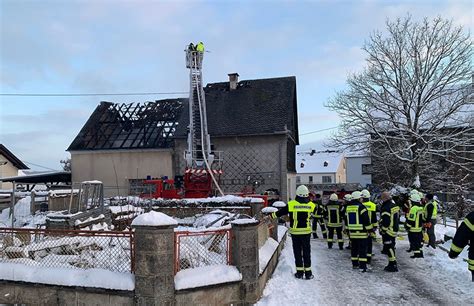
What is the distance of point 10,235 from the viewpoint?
7.63 metres

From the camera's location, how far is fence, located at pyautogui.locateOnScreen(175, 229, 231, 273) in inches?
263

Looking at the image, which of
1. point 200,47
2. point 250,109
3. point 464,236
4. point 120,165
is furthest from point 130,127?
point 464,236

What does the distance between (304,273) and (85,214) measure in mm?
5939

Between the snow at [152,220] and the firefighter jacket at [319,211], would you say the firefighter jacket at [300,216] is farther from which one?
the firefighter jacket at [319,211]

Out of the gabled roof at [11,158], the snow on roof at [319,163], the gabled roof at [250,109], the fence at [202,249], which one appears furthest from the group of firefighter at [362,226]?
the snow on roof at [319,163]

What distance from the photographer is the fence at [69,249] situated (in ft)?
22.0

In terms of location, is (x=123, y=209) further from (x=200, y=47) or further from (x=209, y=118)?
(x=209, y=118)

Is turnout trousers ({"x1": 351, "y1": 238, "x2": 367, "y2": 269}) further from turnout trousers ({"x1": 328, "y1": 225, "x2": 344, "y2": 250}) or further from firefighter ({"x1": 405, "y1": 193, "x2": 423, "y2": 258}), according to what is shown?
turnout trousers ({"x1": 328, "y1": 225, "x2": 344, "y2": 250})

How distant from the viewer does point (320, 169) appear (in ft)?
188

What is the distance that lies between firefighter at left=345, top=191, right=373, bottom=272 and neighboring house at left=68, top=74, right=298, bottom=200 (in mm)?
15016

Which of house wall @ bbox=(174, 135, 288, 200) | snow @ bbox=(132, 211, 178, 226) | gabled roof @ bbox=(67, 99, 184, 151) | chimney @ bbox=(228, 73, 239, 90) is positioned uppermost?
chimney @ bbox=(228, 73, 239, 90)

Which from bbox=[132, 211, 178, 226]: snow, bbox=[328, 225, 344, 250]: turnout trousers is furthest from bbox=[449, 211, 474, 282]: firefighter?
bbox=[328, 225, 344, 250]: turnout trousers

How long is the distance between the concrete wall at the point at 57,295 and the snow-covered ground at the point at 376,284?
2325mm

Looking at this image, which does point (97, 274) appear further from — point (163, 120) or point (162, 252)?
point (163, 120)
